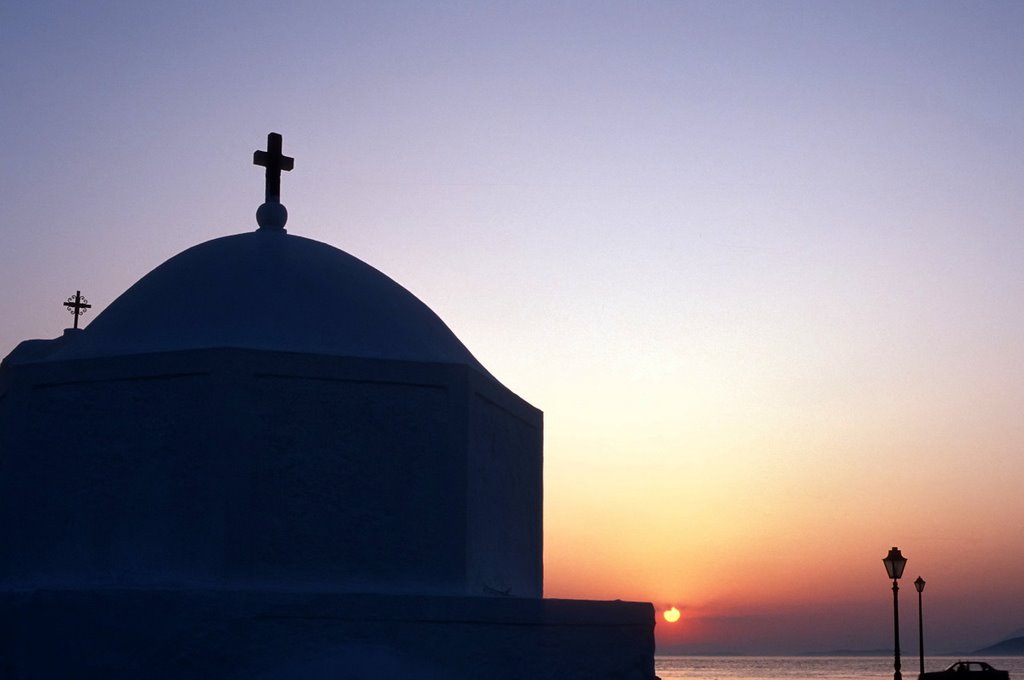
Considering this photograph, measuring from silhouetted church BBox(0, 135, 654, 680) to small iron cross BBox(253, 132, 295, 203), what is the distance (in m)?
1.50

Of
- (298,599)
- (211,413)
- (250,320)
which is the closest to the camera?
(298,599)

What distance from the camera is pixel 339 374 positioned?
31.8 ft

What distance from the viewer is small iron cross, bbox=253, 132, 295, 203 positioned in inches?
472

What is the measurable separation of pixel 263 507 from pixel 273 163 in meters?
4.32

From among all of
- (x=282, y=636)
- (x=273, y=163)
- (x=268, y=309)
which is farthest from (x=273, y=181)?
(x=282, y=636)

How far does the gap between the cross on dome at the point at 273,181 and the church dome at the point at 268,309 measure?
0.65ft

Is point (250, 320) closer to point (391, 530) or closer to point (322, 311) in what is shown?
point (322, 311)

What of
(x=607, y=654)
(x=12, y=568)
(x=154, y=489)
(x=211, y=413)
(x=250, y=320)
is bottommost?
(x=607, y=654)

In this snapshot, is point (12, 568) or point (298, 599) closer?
point (298, 599)

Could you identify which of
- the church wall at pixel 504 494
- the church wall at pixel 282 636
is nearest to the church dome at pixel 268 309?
the church wall at pixel 504 494

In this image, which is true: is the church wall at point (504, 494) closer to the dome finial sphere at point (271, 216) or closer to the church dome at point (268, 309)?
the church dome at point (268, 309)

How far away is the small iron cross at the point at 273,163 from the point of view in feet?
39.3

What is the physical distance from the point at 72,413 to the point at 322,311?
7.55ft

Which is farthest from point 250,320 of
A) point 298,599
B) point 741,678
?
point 741,678
